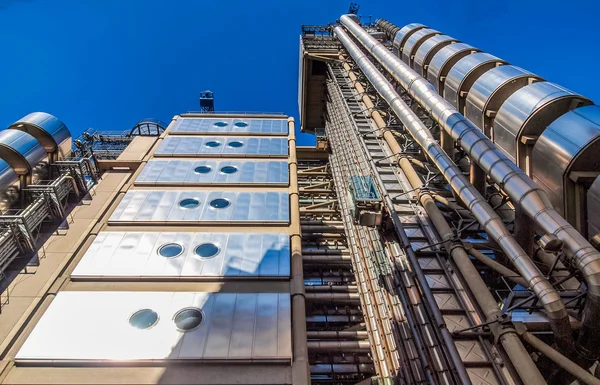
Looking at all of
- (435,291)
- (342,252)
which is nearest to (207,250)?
(435,291)

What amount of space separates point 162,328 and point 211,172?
14746 mm

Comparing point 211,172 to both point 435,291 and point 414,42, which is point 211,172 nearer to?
point 435,291

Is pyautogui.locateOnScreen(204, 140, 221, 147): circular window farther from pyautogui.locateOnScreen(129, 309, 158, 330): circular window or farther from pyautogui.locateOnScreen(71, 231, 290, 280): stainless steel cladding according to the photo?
pyautogui.locateOnScreen(129, 309, 158, 330): circular window

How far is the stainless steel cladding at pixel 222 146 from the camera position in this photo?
32000mm

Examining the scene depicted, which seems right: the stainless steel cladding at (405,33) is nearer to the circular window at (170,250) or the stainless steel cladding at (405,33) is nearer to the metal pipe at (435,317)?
the metal pipe at (435,317)

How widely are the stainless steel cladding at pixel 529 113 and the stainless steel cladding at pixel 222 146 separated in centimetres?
1889

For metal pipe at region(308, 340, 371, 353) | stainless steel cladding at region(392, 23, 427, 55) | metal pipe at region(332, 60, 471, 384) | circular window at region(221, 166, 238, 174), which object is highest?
stainless steel cladding at region(392, 23, 427, 55)

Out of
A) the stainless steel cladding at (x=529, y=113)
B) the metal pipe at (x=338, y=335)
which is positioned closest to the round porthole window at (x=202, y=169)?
the metal pipe at (x=338, y=335)

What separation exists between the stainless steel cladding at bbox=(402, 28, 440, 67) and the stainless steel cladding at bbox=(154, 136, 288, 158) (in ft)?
43.9

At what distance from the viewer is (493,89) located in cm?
1898

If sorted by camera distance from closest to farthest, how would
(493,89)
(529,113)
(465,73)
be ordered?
(529,113) < (493,89) < (465,73)

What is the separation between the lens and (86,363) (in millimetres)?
15055

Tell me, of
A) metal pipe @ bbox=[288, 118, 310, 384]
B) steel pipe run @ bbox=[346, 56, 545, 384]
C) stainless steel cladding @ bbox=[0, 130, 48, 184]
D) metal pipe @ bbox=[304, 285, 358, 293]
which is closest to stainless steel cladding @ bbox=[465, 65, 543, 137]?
steel pipe run @ bbox=[346, 56, 545, 384]

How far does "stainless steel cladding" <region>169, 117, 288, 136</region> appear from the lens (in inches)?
1426
